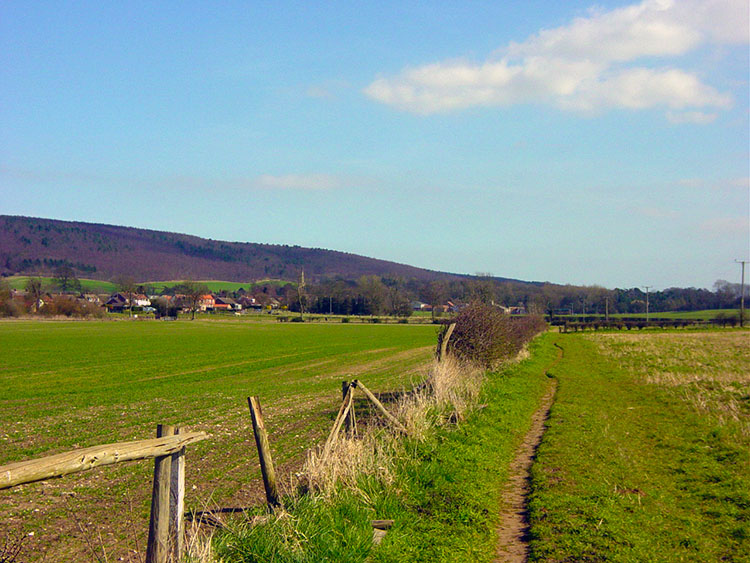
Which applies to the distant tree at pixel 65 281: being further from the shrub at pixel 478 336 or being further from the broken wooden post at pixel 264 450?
the broken wooden post at pixel 264 450

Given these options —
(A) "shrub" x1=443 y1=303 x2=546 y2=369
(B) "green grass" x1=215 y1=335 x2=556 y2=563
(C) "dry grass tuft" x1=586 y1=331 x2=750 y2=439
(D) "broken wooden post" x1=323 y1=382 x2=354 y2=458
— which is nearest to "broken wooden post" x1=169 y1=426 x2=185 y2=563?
(B) "green grass" x1=215 y1=335 x2=556 y2=563

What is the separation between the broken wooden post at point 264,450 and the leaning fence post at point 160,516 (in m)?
1.57

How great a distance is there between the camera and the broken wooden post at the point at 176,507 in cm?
472

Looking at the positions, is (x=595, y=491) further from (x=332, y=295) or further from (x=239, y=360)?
(x=332, y=295)

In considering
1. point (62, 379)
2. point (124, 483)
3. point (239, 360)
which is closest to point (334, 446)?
point (124, 483)

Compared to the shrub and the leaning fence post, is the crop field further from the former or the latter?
the shrub

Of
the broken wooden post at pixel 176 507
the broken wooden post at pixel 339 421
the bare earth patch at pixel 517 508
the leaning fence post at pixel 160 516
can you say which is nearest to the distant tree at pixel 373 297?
the bare earth patch at pixel 517 508

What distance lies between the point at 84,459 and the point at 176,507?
3.55 feet

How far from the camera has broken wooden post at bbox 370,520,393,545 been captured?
6367 millimetres

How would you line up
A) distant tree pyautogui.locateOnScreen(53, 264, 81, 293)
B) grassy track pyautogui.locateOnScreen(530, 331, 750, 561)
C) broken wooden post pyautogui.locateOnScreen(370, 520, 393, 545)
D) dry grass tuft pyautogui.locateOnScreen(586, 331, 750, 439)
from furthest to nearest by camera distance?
distant tree pyautogui.locateOnScreen(53, 264, 81, 293), dry grass tuft pyautogui.locateOnScreen(586, 331, 750, 439), grassy track pyautogui.locateOnScreen(530, 331, 750, 561), broken wooden post pyautogui.locateOnScreen(370, 520, 393, 545)


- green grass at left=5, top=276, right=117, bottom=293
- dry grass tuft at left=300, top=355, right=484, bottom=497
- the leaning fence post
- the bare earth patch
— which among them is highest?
green grass at left=5, top=276, right=117, bottom=293

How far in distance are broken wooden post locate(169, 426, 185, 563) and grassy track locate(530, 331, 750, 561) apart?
362 cm

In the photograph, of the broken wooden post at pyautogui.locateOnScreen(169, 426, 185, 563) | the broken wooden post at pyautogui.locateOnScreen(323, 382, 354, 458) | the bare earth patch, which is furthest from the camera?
the broken wooden post at pyautogui.locateOnScreen(323, 382, 354, 458)

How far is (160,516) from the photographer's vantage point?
4.58 metres
